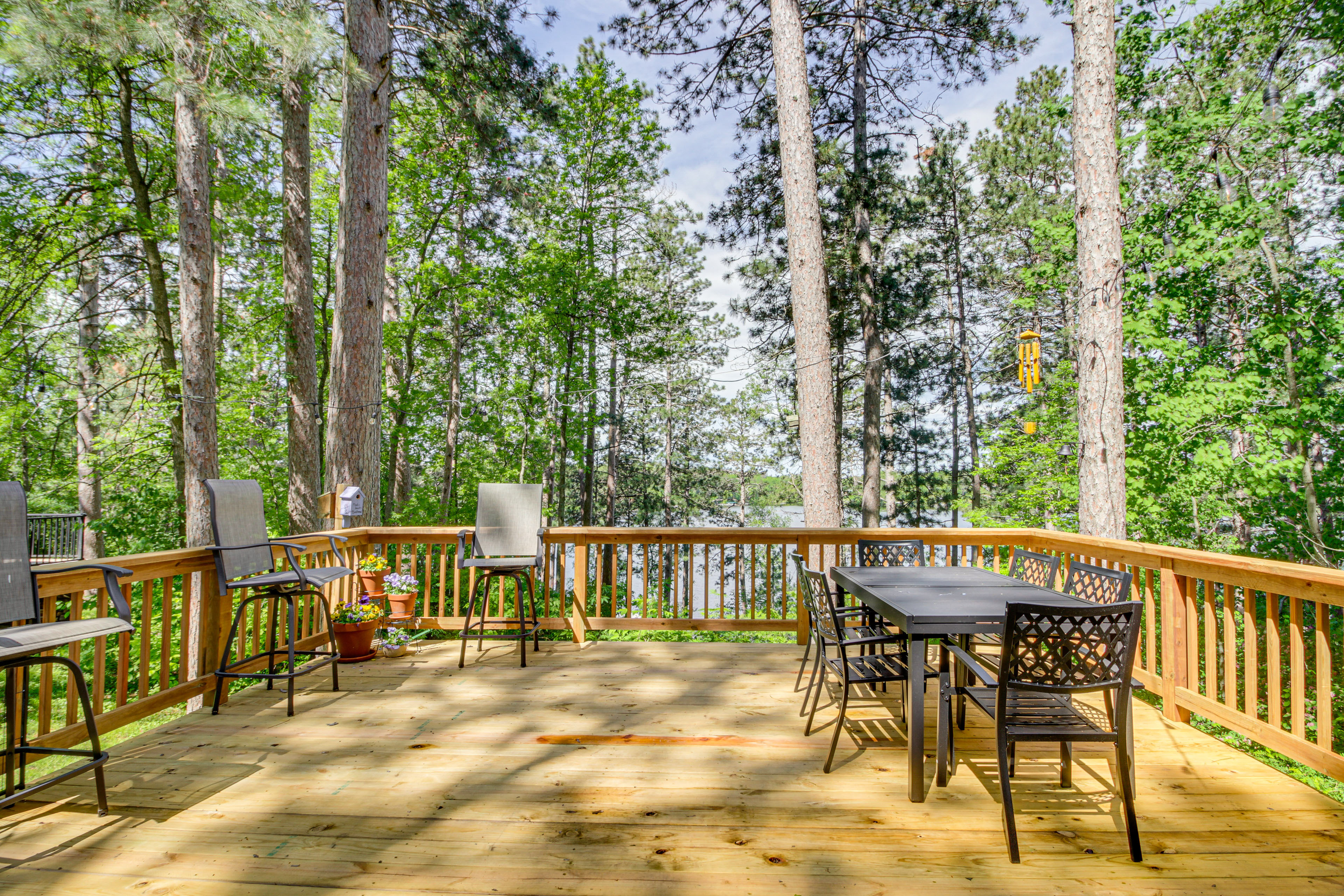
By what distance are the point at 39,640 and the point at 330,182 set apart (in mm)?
9841

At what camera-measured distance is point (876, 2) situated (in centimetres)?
750

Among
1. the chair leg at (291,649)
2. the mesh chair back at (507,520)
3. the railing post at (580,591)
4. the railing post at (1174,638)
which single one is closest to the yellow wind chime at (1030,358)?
the railing post at (1174,638)

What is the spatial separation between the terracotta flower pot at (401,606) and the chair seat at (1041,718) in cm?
368

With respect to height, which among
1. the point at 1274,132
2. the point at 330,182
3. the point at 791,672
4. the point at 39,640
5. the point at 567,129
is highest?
the point at 567,129

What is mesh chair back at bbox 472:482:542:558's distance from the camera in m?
4.05

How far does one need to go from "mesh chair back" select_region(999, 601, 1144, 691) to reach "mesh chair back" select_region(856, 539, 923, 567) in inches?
67.7

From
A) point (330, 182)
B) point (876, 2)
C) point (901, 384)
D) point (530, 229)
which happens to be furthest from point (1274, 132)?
point (330, 182)

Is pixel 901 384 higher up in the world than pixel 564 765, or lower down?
higher up

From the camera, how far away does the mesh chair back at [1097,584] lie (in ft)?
7.90

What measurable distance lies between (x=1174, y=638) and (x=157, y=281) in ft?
33.3

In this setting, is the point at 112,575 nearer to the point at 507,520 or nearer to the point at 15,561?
the point at 15,561

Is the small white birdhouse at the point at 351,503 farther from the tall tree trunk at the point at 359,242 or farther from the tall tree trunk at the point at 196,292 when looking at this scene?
the tall tree trunk at the point at 196,292

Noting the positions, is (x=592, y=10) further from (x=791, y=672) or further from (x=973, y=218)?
(x=973, y=218)

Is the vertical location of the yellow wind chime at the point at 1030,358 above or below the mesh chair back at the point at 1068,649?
above
